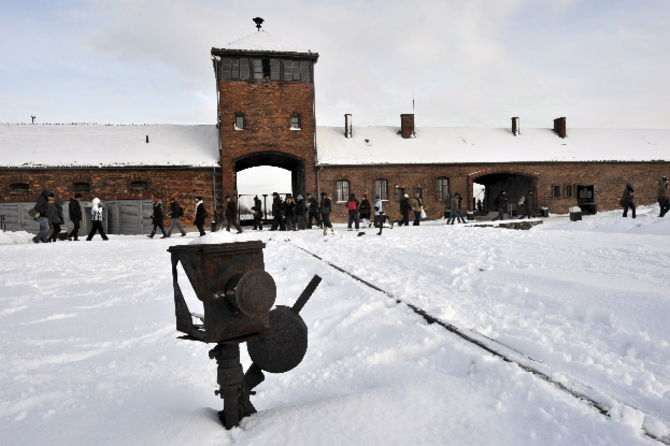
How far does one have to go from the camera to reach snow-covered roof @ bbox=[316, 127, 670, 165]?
27781 mm

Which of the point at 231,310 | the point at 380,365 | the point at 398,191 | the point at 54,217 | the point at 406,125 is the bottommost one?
the point at 380,365

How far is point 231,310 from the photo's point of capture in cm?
196

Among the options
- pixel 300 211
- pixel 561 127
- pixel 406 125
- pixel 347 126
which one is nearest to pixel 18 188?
pixel 300 211

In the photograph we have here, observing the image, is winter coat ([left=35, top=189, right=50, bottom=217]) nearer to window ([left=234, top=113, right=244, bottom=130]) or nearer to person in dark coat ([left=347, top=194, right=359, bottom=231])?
person in dark coat ([left=347, top=194, right=359, bottom=231])

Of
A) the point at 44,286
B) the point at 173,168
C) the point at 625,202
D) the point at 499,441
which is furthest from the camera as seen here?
the point at 173,168

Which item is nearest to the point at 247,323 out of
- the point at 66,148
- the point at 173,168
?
the point at 173,168

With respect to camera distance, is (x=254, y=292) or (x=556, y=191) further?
(x=556, y=191)

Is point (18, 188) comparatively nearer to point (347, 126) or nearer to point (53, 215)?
point (53, 215)

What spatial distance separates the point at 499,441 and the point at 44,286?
20.2ft

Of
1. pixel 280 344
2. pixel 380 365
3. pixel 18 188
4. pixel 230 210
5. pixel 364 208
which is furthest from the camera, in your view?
pixel 18 188

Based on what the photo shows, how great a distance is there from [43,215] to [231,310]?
46.5 ft

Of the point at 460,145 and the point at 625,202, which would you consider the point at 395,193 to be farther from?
the point at 625,202

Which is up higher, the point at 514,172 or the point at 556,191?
the point at 514,172

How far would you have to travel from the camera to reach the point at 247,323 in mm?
2029
